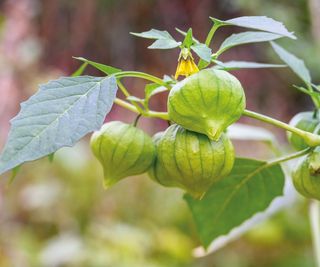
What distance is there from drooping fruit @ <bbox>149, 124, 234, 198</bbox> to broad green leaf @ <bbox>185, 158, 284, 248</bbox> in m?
0.14

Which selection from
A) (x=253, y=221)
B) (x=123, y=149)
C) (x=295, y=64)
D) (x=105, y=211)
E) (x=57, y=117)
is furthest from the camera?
(x=105, y=211)

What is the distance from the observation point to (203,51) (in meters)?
0.48

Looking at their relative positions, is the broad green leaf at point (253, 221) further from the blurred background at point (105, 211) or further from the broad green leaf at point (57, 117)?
the blurred background at point (105, 211)

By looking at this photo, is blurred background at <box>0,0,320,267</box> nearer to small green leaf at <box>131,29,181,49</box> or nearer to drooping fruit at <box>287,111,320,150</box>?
drooping fruit at <box>287,111,320,150</box>

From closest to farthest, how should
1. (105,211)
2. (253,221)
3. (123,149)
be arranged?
(123,149) → (253,221) → (105,211)

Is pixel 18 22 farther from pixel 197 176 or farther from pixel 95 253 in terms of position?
pixel 197 176

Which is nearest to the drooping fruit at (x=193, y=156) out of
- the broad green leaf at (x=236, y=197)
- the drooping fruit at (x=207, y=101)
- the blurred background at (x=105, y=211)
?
the drooping fruit at (x=207, y=101)

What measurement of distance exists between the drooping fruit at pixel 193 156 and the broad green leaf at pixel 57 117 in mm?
80

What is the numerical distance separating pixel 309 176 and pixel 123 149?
20 cm

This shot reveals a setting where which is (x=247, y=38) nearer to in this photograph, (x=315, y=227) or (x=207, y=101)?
(x=207, y=101)

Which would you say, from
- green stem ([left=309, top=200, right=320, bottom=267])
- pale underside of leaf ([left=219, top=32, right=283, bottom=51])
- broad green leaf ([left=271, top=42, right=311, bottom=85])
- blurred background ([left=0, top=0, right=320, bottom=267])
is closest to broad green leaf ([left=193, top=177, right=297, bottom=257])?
green stem ([left=309, top=200, right=320, bottom=267])

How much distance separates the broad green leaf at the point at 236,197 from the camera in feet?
2.20

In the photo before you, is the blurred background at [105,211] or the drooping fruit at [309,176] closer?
the drooping fruit at [309,176]

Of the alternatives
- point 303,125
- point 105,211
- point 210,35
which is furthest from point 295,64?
point 105,211
